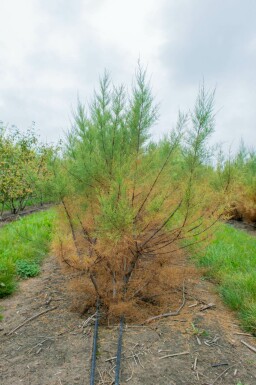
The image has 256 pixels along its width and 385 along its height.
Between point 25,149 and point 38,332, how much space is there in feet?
38.6

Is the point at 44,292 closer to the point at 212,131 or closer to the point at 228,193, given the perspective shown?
the point at 228,193

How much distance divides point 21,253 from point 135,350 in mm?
3374

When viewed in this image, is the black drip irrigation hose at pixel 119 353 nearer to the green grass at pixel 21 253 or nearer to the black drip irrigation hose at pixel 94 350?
the black drip irrigation hose at pixel 94 350

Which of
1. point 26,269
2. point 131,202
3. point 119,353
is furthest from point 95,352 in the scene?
point 26,269

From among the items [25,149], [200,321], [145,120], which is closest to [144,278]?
[200,321]

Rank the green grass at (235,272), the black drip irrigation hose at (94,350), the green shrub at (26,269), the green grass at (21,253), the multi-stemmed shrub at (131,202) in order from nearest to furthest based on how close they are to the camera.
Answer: the black drip irrigation hose at (94,350) < the multi-stemmed shrub at (131,202) < the green grass at (235,272) < the green grass at (21,253) < the green shrub at (26,269)

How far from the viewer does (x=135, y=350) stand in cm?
286

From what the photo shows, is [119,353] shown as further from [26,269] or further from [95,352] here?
[26,269]

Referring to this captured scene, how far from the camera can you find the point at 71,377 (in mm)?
2584

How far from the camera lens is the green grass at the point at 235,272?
364cm

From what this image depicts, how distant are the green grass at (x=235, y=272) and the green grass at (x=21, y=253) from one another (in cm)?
263

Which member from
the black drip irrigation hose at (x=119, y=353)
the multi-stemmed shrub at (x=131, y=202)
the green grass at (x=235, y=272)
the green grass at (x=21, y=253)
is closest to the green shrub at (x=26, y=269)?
the green grass at (x=21, y=253)

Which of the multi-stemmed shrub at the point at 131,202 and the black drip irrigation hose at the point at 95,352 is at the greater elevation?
the multi-stemmed shrub at the point at 131,202

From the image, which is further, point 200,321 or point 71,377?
point 200,321
